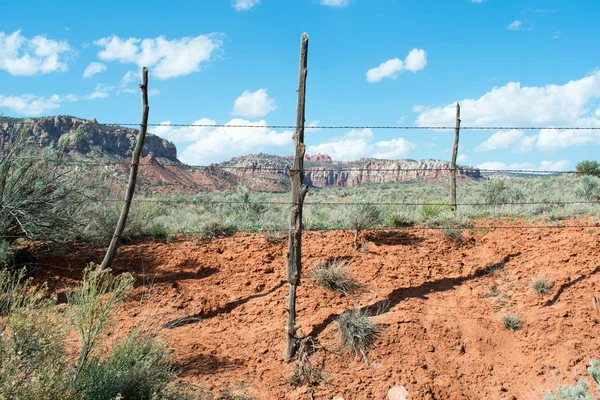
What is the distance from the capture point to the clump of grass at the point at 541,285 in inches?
265

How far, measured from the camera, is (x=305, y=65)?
5.61 metres

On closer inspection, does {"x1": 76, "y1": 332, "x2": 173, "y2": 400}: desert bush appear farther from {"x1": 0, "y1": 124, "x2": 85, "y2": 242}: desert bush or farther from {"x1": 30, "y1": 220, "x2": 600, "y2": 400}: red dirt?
{"x1": 0, "y1": 124, "x2": 85, "y2": 242}: desert bush

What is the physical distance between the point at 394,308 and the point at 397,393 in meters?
1.53

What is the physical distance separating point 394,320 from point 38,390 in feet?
14.0

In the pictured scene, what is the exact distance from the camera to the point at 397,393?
5020 millimetres

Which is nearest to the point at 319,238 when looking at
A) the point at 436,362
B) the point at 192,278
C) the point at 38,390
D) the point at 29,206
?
the point at 192,278

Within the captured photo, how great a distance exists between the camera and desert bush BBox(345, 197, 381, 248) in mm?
8492

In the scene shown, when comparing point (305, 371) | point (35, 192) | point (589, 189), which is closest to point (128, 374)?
point (305, 371)

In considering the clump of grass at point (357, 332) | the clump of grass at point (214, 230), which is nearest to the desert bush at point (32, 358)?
the clump of grass at point (357, 332)

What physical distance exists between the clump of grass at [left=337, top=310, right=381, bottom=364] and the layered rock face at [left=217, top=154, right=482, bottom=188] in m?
1.92

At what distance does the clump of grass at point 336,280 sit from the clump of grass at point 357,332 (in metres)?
0.87

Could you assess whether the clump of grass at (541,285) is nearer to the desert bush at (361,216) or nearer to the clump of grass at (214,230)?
the desert bush at (361,216)

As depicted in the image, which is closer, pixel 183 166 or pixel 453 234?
pixel 183 166

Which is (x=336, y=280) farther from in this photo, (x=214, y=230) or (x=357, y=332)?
(x=214, y=230)
